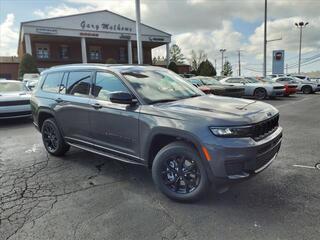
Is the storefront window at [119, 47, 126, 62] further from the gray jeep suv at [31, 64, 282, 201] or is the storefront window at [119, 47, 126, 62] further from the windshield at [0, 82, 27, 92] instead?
the gray jeep suv at [31, 64, 282, 201]

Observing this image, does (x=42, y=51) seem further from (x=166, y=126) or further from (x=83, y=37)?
(x=166, y=126)

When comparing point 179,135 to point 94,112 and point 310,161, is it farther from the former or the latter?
point 310,161

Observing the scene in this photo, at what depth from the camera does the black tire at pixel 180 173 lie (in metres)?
3.37

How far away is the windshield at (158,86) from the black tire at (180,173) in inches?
31.7

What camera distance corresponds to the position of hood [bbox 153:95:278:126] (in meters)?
3.21

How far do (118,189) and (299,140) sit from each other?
4.66m

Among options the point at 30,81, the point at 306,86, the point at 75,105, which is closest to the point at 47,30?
the point at 30,81

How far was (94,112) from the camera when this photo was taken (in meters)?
4.43

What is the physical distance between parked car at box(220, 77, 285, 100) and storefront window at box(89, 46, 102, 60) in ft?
82.5

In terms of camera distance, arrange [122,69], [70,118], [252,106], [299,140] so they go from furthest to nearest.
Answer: [299,140] → [70,118] → [122,69] → [252,106]

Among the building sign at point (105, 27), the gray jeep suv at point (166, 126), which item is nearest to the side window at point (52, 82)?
the gray jeep suv at point (166, 126)

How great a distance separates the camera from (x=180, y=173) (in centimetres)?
357

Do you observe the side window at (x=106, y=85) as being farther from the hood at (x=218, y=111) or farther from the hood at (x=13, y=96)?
the hood at (x=13, y=96)

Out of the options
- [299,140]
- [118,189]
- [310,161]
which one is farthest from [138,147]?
[299,140]
